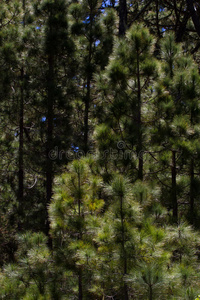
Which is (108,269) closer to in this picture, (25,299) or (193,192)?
(25,299)

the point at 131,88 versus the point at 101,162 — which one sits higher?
the point at 131,88

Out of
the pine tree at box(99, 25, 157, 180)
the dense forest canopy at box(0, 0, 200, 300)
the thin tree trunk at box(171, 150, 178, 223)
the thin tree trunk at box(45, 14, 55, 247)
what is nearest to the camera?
the dense forest canopy at box(0, 0, 200, 300)

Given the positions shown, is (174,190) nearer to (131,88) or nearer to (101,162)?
(101,162)

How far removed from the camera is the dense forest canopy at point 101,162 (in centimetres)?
275

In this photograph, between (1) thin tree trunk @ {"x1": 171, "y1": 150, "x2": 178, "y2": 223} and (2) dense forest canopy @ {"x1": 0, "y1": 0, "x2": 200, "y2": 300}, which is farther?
(1) thin tree trunk @ {"x1": 171, "y1": 150, "x2": 178, "y2": 223}

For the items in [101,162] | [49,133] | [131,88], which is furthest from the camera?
[49,133]

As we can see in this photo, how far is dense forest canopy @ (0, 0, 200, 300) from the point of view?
9.01 ft

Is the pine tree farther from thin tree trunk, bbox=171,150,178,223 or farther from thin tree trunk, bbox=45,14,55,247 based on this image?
thin tree trunk, bbox=45,14,55,247

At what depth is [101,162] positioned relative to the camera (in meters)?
3.62

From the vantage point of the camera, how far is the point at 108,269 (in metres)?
→ 2.88

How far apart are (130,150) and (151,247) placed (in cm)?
126


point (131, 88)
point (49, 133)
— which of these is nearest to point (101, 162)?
point (131, 88)

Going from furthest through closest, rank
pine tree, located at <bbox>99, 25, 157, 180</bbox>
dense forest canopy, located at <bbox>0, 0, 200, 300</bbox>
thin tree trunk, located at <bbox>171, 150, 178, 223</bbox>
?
thin tree trunk, located at <bbox>171, 150, 178, 223</bbox> < pine tree, located at <bbox>99, 25, 157, 180</bbox> < dense forest canopy, located at <bbox>0, 0, 200, 300</bbox>

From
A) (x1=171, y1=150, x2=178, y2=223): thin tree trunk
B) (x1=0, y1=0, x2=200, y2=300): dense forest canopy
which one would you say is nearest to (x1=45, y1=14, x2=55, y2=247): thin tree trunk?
(x1=0, y1=0, x2=200, y2=300): dense forest canopy
